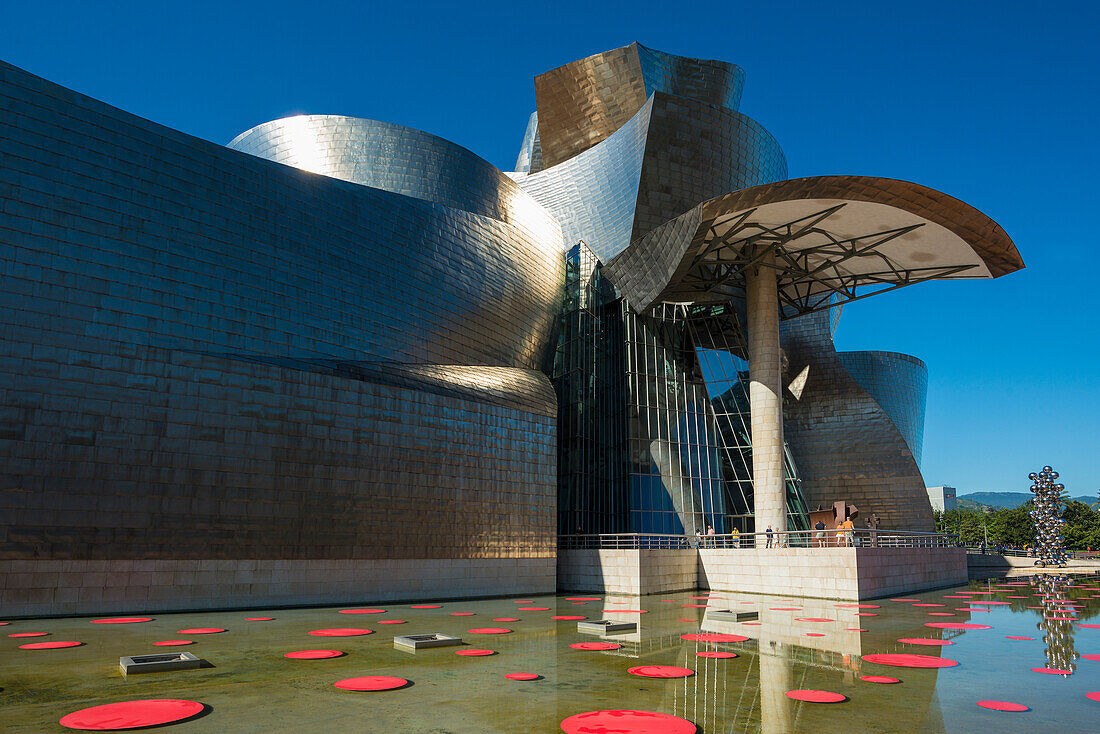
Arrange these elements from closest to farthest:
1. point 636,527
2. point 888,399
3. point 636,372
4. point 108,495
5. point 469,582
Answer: point 108,495 → point 469,582 → point 636,527 → point 636,372 → point 888,399

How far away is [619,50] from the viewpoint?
111 ft

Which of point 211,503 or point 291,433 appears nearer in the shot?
point 211,503

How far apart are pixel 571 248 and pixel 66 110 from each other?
1962 cm

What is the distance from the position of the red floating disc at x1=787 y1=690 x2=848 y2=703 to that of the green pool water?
10 centimetres

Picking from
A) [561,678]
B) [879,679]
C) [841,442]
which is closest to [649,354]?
[841,442]

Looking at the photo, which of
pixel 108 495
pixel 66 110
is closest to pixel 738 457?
pixel 108 495

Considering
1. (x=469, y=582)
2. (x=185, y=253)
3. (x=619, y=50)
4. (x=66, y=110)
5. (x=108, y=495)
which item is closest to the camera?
(x=108, y=495)

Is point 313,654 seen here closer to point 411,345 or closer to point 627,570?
point 627,570

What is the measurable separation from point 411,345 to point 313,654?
1316cm

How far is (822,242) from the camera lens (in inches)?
945

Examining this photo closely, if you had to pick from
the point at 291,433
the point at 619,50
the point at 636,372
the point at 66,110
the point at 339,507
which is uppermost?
the point at 619,50

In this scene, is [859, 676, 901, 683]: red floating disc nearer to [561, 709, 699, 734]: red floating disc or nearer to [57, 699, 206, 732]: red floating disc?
[561, 709, 699, 734]: red floating disc

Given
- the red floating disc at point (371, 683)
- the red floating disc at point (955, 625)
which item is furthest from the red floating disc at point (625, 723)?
the red floating disc at point (955, 625)

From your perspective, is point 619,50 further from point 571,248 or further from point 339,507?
point 339,507
